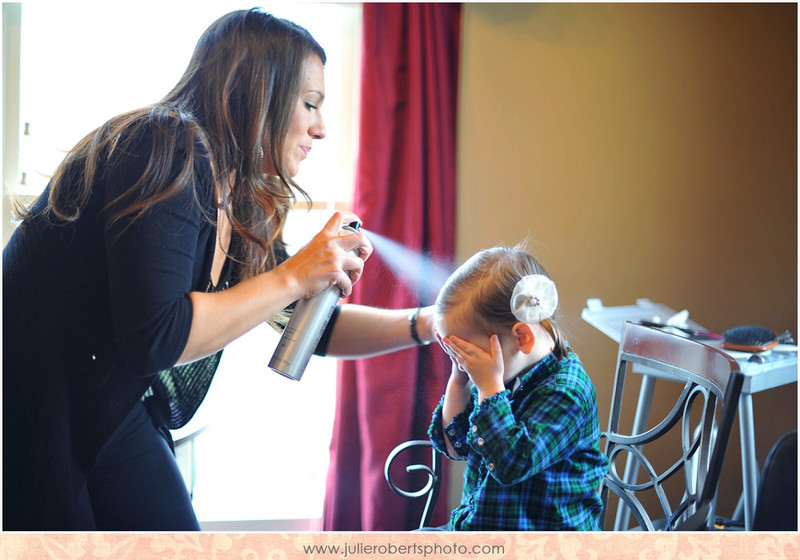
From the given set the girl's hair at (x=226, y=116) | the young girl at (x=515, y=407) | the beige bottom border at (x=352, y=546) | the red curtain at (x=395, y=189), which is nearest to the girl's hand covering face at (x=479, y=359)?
the young girl at (x=515, y=407)

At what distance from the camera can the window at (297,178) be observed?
35.1 inches

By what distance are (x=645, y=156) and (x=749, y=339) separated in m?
0.34

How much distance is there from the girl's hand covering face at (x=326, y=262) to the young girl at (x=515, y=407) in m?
0.17

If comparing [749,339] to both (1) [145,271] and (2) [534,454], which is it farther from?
(1) [145,271]

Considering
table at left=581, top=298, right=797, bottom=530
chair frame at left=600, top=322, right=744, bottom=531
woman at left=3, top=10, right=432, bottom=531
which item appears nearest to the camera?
woman at left=3, top=10, right=432, bottom=531

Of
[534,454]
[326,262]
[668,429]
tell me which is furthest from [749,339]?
[326,262]

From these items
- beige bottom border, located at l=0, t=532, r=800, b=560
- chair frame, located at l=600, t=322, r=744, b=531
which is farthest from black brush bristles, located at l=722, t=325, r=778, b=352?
beige bottom border, located at l=0, t=532, r=800, b=560

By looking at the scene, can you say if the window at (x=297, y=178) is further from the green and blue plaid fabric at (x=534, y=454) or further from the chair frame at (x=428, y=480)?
the green and blue plaid fabric at (x=534, y=454)

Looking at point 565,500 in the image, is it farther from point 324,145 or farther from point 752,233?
point 324,145

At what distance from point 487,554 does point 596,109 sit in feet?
2.26

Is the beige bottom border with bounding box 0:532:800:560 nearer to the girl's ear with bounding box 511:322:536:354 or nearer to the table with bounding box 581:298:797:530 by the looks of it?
the table with bounding box 581:298:797:530

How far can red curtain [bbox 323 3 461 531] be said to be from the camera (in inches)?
38.0

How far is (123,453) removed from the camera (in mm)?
859

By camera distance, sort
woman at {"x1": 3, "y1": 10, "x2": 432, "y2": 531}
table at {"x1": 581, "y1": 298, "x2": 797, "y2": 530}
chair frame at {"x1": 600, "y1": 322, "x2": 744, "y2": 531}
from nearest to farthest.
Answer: woman at {"x1": 3, "y1": 10, "x2": 432, "y2": 531} → chair frame at {"x1": 600, "y1": 322, "x2": 744, "y2": 531} → table at {"x1": 581, "y1": 298, "x2": 797, "y2": 530}
